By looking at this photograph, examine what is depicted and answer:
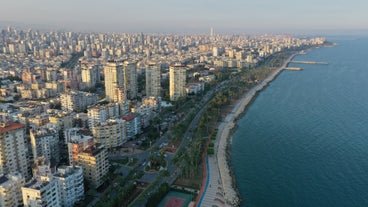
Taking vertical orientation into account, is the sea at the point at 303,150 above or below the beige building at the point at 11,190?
below

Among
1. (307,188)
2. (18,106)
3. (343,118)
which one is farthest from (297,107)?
(18,106)

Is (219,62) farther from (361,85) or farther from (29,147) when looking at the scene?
(29,147)

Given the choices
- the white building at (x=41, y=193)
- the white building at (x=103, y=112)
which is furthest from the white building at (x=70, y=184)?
the white building at (x=103, y=112)

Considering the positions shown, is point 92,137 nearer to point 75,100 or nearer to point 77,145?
point 77,145

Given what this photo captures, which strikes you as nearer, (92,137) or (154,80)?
(92,137)

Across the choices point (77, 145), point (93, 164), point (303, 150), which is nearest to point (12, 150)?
point (77, 145)

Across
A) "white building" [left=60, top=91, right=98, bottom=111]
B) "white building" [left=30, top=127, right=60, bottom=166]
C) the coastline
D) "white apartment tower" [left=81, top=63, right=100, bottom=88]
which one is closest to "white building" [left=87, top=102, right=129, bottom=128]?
"white building" [left=30, top=127, right=60, bottom=166]

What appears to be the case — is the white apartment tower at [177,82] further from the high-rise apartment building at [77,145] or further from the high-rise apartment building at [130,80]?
the high-rise apartment building at [77,145]
